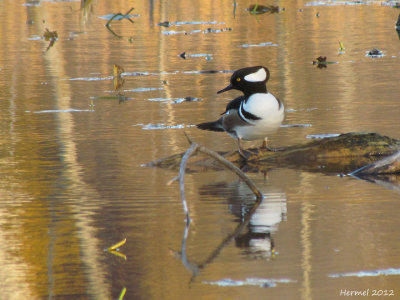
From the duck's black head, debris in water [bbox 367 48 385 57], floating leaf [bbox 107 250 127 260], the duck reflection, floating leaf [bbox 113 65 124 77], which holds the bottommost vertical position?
floating leaf [bbox 107 250 127 260]

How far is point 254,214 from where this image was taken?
6.71m

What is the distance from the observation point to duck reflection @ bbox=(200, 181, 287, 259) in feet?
19.3

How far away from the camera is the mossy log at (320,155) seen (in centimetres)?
845

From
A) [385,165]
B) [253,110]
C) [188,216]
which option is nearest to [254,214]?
[188,216]

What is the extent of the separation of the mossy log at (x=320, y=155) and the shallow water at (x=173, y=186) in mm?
258

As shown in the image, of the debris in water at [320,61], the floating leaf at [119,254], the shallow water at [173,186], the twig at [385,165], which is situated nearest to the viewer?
the shallow water at [173,186]

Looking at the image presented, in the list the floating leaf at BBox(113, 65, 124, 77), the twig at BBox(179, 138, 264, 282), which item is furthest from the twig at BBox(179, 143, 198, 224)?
the floating leaf at BBox(113, 65, 124, 77)

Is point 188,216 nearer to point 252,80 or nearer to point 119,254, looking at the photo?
point 119,254

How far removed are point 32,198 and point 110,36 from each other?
51.5ft

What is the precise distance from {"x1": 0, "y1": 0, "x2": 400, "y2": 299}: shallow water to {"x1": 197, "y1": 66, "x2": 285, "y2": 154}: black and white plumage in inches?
19.1

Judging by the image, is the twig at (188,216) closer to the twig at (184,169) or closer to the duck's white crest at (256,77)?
the twig at (184,169)

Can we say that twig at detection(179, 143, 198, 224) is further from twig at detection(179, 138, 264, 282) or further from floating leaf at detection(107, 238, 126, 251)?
floating leaf at detection(107, 238, 126, 251)

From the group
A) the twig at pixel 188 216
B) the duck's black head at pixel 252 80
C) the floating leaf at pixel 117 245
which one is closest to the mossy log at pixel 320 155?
the duck's black head at pixel 252 80

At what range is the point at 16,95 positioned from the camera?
13625mm
